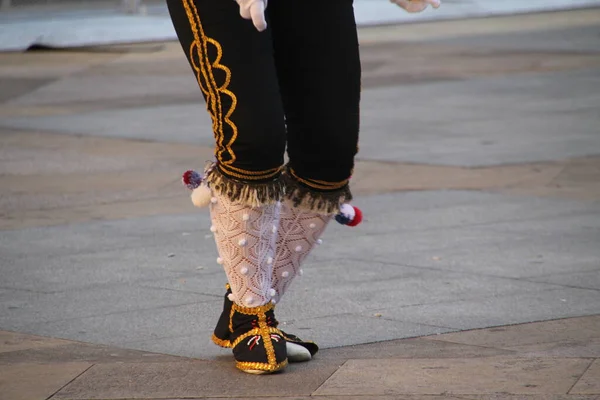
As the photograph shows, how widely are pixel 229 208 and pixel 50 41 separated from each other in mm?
10555

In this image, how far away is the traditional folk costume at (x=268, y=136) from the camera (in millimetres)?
2953

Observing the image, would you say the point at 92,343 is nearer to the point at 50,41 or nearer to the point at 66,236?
the point at 66,236

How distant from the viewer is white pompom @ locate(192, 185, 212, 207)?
314cm

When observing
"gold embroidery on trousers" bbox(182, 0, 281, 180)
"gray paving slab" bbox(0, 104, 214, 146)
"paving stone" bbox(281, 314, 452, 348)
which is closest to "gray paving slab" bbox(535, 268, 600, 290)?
"paving stone" bbox(281, 314, 452, 348)

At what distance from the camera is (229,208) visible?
309 cm

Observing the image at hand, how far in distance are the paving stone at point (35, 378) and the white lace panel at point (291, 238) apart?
567 millimetres

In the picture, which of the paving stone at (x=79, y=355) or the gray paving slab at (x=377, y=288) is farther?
the gray paving slab at (x=377, y=288)

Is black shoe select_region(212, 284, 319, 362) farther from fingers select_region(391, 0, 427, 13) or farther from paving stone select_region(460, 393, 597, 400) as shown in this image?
fingers select_region(391, 0, 427, 13)

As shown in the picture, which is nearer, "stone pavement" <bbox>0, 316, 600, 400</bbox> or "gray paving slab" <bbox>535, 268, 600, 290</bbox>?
"stone pavement" <bbox>0, 316, 600, 400</bbox>

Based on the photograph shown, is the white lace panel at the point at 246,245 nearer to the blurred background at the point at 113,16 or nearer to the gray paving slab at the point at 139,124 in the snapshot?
the gray paving slab at the point at 139,124

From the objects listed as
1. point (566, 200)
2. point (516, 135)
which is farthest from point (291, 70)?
point (516, 135)

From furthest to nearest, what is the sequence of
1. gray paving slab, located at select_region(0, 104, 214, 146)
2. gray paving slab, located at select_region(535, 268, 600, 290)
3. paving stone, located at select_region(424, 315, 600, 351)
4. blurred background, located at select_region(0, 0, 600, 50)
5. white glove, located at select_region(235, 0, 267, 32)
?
blurred background, located at select_region(0, 0, 600, 50)
gray paving slab, located at select_region(0, 104, 214, 146)
gray paving slab, located at select_region(535, 268, 600, 290)
paving stone, located at select_region(424, 315, 600, 351)
white glove, located at select_region(235, 0, 267, 32)

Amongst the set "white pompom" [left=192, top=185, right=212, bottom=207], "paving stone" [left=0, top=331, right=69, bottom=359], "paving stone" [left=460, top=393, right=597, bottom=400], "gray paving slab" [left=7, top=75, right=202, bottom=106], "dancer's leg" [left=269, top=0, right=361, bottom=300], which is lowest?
"gray paving slab" [left=7, top=75, right=202, bottom=106]

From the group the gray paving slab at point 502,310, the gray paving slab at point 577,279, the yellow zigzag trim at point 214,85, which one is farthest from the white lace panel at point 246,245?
the gray paving slab at point 577,279
